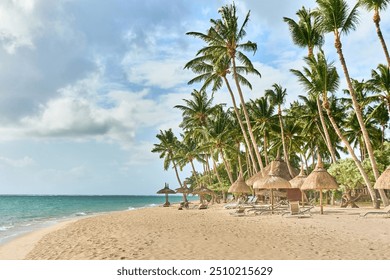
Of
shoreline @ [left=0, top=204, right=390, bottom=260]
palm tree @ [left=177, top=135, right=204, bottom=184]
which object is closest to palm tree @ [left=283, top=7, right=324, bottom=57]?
shoreline @ [left=0, top=204, right=390, bottom=260]

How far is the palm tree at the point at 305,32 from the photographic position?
20312mm

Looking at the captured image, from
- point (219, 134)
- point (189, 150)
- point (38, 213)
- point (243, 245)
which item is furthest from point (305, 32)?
point (38, 213)

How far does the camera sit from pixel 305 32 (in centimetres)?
2048

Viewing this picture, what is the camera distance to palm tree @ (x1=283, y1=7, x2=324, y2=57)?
2031 cm

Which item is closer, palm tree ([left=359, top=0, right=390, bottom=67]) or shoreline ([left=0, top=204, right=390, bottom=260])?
shoreline ([left=0, top=204, right=390, bottom=260])

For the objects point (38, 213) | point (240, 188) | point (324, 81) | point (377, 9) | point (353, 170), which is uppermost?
point (377, 9)

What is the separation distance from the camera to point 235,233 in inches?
409

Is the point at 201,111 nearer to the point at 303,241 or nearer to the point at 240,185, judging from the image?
the point at 240,185

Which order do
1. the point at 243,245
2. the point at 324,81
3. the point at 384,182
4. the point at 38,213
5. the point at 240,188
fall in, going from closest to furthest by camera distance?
the point at 243,245, the point at 384,182, the point at 324,81, the point at 240,188, the point at 38,213

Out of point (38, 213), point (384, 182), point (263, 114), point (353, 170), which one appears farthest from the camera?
point (38, 213)

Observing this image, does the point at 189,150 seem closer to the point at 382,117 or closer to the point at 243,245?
the point at 382,117

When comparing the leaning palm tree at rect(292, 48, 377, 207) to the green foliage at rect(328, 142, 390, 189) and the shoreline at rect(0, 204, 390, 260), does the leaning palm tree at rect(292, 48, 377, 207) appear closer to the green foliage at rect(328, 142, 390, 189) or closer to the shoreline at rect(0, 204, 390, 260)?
the green foliage at rect(328, 142, 390, 189)

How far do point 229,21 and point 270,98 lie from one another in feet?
28.7
